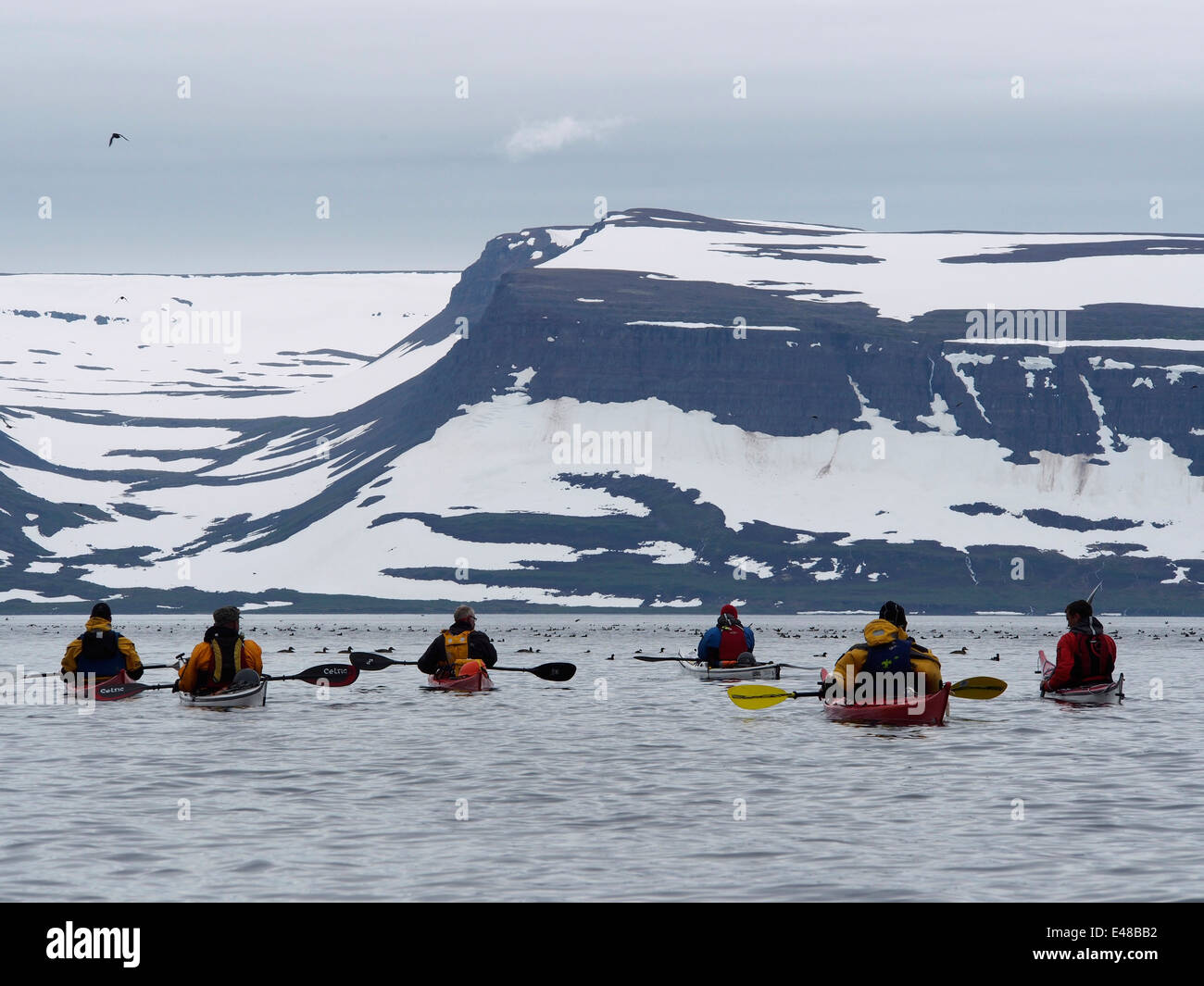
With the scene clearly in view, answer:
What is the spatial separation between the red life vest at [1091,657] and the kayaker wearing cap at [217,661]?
22.5m

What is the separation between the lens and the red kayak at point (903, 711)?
40.6m

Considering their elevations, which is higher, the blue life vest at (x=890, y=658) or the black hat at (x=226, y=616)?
the black hat at (x=226, y=616)

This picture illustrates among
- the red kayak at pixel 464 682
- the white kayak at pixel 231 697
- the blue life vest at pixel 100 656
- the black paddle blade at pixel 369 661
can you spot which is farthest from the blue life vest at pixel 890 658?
the black paddle blade at pixel 369 661

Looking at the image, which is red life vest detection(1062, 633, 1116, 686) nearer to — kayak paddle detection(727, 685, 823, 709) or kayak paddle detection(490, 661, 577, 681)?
kayak paddle detection(727, 685, 823, 709)

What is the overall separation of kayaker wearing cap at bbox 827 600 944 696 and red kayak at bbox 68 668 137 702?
21.4 m

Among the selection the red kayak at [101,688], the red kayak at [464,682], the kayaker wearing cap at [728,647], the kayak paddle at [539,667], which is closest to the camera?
the red kayak at [101,688]

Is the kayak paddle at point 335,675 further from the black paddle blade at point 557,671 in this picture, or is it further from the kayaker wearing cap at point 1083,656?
the kayaker wearing cap at point 1083,656

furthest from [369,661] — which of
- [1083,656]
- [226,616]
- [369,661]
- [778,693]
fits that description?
[1083,656]

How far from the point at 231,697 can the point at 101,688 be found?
569 centimetres

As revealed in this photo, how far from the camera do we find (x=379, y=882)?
2130cm

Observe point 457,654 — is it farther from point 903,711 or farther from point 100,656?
point 903,711

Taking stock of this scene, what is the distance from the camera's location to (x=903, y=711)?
40.9 meters
